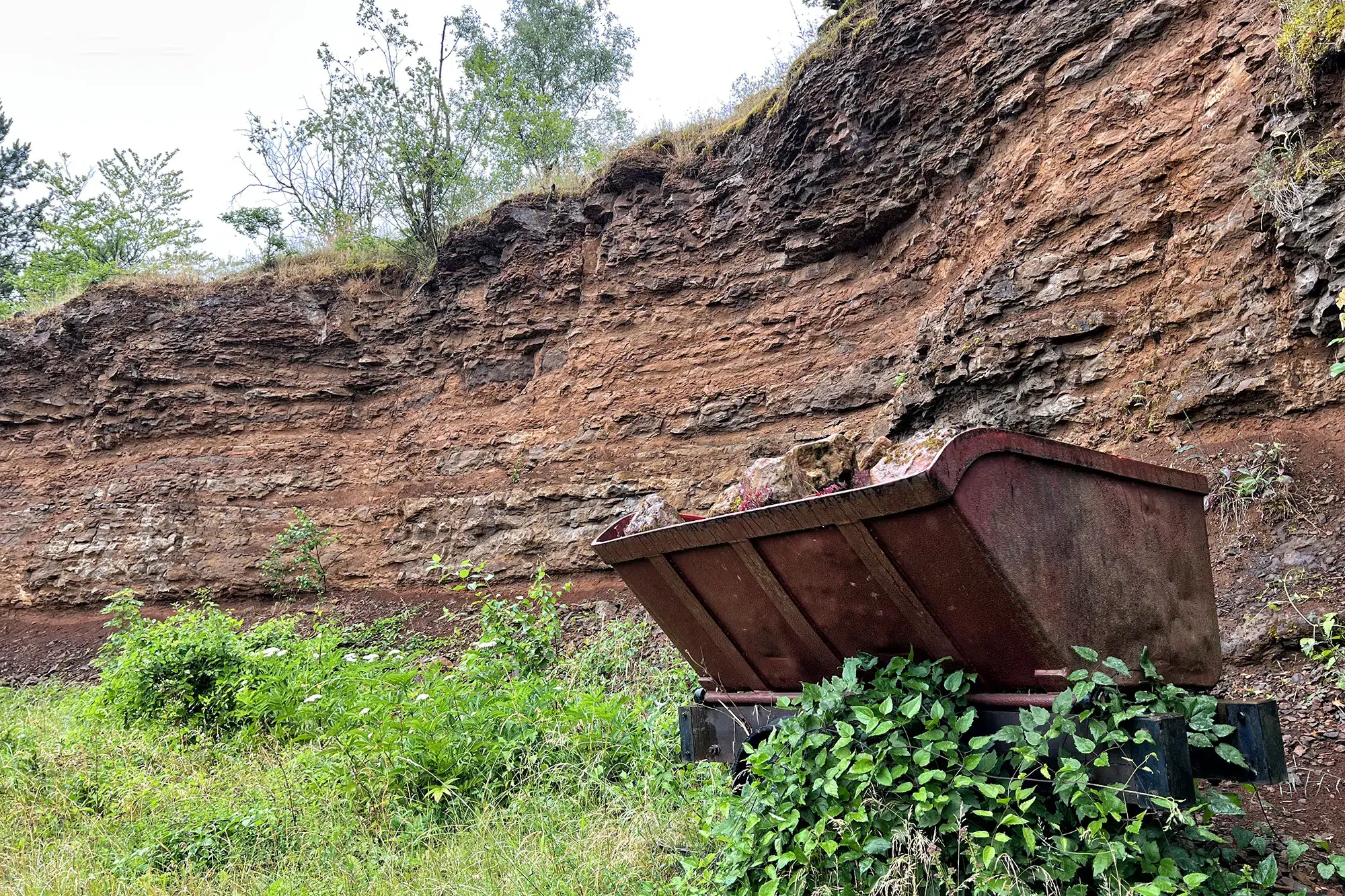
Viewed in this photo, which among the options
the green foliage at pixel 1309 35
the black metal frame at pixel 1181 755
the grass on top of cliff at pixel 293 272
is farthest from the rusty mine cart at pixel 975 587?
the grass on top of cliff at pixel 293 272

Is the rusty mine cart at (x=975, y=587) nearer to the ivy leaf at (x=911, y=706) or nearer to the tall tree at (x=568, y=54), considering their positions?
the ivy leaf at (x=911, y=706)

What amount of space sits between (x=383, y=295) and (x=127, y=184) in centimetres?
1092

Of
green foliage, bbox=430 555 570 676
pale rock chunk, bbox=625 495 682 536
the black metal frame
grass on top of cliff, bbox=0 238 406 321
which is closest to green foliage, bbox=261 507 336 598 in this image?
green foliage, bbox=430 555 570 676

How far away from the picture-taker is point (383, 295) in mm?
13969

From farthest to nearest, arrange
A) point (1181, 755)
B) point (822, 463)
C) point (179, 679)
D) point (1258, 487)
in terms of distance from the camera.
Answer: point (179, 679), point (1258, 487), point (822, 463), point (1181, 755)

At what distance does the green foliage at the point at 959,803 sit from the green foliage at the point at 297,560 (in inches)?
407

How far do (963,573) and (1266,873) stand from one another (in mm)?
1463

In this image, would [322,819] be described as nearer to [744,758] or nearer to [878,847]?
[744,758]

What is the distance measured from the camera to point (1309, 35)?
19.1 feet

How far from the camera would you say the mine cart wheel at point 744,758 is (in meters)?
3.40

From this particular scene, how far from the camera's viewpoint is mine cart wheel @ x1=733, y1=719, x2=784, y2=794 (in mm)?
3402

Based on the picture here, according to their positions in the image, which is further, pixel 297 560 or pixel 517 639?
pixel 297 560

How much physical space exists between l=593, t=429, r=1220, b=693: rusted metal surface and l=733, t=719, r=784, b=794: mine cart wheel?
0.19m

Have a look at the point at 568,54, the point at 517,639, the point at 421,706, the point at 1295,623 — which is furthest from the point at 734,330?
the point at 568,54
